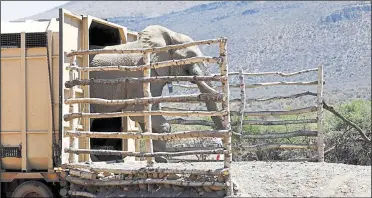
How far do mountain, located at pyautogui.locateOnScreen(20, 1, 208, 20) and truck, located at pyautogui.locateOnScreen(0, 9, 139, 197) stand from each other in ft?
285

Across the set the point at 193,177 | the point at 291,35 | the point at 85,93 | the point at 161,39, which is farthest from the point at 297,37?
the point at 193,177

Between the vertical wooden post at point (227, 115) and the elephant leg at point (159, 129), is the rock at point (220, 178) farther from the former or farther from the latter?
the elephant leg at point (159, 129)

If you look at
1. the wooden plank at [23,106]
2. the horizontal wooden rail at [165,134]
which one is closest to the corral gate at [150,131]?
the horizontal wooden rail at [165,134]

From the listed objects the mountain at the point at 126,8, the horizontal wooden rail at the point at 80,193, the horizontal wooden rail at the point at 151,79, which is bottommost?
the horizontal wooden rail at the point at 80,193

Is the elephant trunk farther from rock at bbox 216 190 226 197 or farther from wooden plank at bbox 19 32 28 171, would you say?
rock at bbox 216 190 226 197

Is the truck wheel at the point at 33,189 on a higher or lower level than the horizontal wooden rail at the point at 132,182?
lower

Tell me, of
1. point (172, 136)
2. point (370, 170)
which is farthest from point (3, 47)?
point (370, 170)

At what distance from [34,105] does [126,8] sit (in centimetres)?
9915

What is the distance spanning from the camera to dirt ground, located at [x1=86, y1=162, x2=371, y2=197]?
29.1 ft

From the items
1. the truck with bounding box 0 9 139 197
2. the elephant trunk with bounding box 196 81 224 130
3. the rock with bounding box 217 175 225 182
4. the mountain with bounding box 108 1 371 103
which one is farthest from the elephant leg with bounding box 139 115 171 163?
the mountain with bounding box 108 1 371 103

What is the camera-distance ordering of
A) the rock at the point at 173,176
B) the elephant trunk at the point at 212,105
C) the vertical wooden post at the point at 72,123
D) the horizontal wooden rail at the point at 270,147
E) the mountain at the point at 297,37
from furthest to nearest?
the mountain at the point at 297,37
the horizontal wooden rail at the point at 270,147
the elephant trunk at the point at 212,105
the vertical wooden post at the point at 72,123
the rock at the point at 173,176

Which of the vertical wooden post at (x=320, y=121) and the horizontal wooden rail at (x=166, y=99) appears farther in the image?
the vertical wooden post at (x=320, y=121)

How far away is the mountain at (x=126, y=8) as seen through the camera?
101m

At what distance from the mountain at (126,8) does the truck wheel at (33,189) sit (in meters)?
87.4
